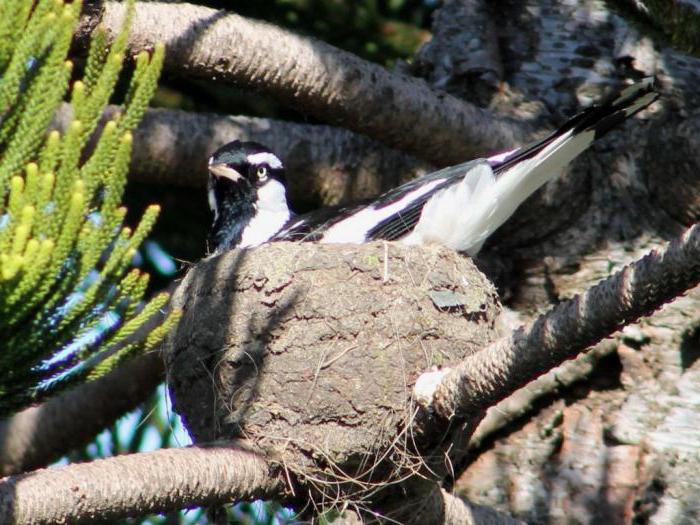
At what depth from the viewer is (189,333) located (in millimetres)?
3664

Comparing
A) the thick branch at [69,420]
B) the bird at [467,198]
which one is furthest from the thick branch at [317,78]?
the thick branch at [69,420]

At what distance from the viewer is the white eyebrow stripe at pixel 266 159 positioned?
14.8ft

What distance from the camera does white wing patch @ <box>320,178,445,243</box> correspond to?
3.98 metres

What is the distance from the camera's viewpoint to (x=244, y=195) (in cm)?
493

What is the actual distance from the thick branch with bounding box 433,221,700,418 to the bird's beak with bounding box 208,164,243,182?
1.99 meters

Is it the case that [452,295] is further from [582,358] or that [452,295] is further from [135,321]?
[135,321]

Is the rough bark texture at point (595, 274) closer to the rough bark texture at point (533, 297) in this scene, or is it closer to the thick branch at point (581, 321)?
the rough bark texture at point (533, 297)

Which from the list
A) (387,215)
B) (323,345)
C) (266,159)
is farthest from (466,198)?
(266,159)

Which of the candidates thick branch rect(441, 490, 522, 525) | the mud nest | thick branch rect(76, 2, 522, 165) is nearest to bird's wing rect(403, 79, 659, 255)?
the mud nest

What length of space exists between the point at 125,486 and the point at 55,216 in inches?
21.0

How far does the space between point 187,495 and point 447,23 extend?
276cm

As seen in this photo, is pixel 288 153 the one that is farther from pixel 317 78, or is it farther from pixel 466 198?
pixel 466 198

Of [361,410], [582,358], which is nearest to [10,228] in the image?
[361,410]

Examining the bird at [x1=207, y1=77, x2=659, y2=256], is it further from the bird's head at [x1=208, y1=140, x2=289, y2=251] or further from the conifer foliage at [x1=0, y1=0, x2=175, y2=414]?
the conifer foliage at [x1=0, y1=0, x2=175, y2=414]
